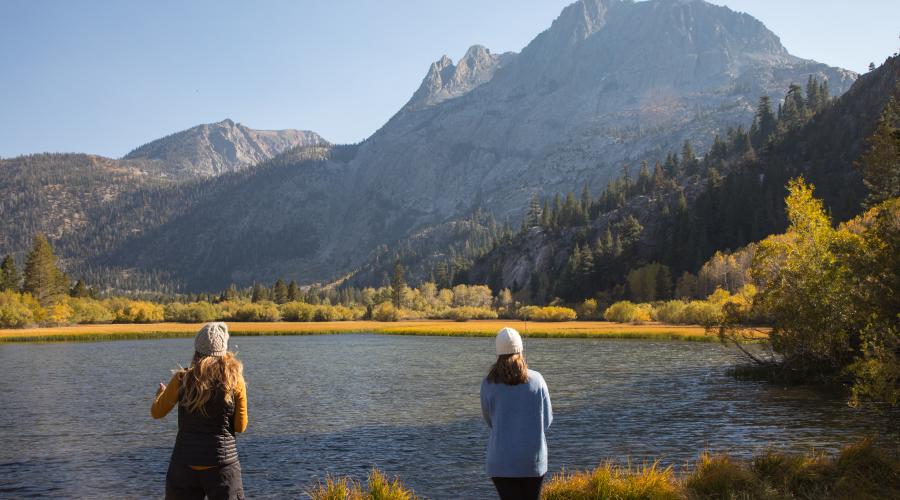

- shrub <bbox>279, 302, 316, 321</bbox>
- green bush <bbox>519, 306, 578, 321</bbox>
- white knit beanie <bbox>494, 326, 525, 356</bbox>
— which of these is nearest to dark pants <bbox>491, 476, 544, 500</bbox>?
white knit beanie <bbox>494, 326, 525, 356</bbox>

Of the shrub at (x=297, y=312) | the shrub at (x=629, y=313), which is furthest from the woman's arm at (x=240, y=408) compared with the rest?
the shrub at (x=297, y=312)

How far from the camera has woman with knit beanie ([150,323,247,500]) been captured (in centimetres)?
752

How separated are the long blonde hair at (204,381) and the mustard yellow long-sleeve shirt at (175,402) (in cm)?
9

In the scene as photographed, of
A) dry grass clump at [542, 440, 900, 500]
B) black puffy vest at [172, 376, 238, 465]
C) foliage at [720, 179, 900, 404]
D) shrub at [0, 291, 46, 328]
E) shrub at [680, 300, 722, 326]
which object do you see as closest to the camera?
black puffy vest at [172, 376, 238, 465]

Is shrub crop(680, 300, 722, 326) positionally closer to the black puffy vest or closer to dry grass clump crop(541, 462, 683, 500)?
dry grass clump crop(541, 462, 683, 500)

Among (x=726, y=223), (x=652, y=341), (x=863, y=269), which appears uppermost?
(x=726, y=223)

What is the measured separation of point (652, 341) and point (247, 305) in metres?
109

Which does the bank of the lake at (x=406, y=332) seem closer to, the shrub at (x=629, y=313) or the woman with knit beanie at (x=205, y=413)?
the shrub at (x=629, y=313)

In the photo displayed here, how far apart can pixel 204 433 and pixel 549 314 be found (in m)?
143

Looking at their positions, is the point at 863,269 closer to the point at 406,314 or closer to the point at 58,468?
the point at 58,468

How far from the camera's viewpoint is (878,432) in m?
25.2

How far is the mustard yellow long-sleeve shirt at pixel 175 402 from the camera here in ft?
25.0

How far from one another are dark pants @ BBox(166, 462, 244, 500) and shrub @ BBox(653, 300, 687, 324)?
4427 inches

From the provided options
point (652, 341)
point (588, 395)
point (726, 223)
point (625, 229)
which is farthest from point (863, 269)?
point (625, 229)
